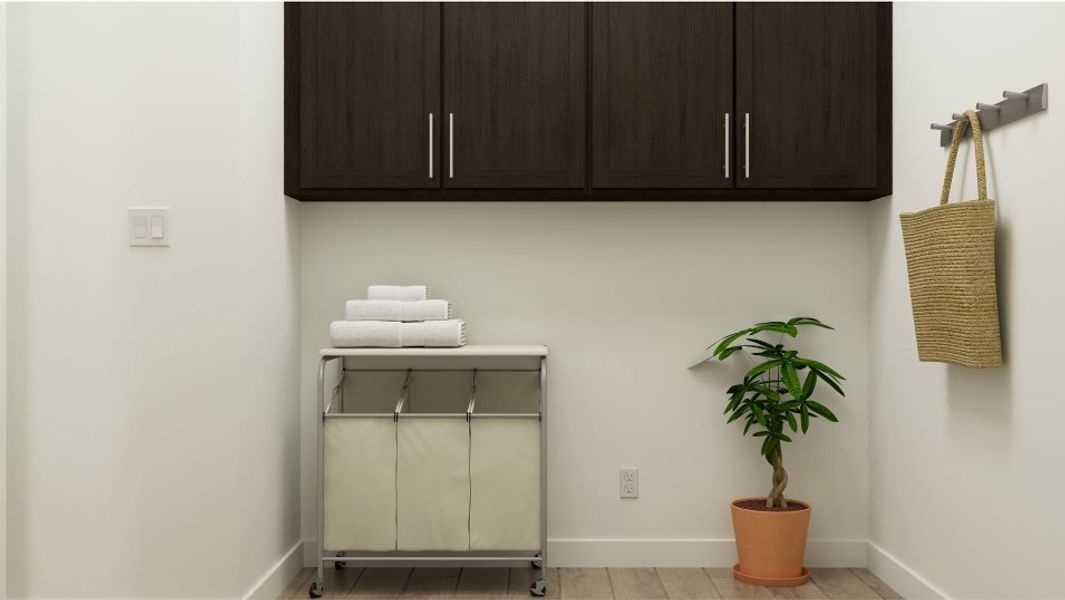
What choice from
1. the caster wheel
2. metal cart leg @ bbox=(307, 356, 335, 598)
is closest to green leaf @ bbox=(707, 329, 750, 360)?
the caster wheel

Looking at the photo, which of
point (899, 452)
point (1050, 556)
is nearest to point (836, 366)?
point (899, 452)

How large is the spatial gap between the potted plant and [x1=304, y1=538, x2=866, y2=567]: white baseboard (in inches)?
4.7

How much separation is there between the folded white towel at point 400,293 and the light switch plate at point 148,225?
28.4 inches

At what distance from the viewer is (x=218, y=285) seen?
8.38 ft

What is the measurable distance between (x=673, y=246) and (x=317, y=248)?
1269mm

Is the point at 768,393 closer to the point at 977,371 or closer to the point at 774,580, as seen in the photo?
the point at 774,580

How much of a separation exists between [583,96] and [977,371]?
145 cm

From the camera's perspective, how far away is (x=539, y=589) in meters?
2.90

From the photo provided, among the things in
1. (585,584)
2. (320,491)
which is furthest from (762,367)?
(320,491)

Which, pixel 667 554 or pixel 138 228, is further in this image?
pixel 667 554

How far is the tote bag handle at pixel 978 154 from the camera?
2.28 m

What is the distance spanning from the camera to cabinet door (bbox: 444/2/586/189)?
3.03 metres

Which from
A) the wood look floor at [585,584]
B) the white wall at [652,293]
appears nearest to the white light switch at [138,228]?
the white wall at [652,293]

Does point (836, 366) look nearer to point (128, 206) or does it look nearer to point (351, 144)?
point (351, 144)
